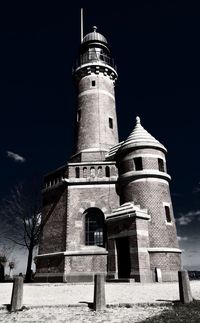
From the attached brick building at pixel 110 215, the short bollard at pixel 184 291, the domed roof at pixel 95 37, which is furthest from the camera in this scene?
the domed roof at pixel 95 37

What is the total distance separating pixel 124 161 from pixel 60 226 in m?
6.69

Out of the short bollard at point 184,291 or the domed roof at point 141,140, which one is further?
the domed roof at point 141,140

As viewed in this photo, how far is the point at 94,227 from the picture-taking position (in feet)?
65.8

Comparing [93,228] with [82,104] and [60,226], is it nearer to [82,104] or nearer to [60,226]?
[60,226]

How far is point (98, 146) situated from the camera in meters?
24.6

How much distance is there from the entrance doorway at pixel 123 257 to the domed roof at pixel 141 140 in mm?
6776

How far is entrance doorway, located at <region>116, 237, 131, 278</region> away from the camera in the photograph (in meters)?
17.7

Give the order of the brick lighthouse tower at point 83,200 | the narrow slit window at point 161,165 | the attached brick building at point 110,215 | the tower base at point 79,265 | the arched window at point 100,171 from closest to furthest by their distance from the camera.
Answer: the attached brick building at point 110,215, the tower base at point 79,265, the brick lighthouse tower at point 83,200, the narrow slit window at point 161,165, the arched window at point 100,171

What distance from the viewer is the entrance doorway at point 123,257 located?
58.2 ft

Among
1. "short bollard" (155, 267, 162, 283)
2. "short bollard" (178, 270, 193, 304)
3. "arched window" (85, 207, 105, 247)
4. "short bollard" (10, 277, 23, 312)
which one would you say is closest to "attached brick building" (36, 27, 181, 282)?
"arched window" (85, 207, 105, 247)

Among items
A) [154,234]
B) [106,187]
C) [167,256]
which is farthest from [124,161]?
[167,256]

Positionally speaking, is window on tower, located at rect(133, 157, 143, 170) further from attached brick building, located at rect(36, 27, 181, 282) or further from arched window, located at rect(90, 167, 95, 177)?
arched window, located at rect(90, 167, 95, 177)

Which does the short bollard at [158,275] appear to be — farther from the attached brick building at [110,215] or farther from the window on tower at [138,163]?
the window on tower at [138,163]

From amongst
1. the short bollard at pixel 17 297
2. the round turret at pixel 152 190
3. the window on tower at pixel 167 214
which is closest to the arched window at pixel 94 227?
the round turret at pixel 152 190
